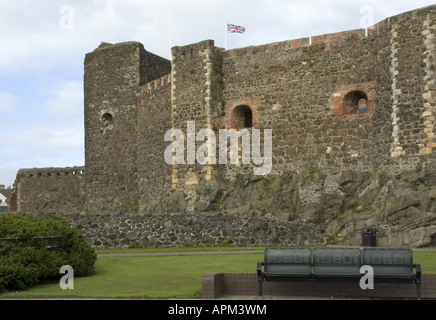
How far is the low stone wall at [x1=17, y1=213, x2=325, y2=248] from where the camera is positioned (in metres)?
21.3

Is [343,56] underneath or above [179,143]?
above

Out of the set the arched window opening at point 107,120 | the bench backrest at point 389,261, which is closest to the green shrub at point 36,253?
the bench backrest at point 389,261

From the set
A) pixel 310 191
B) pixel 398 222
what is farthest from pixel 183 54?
pixel 398 222

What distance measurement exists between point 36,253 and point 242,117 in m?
16.2

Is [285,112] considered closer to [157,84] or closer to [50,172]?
[157,84]

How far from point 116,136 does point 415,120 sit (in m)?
17.1

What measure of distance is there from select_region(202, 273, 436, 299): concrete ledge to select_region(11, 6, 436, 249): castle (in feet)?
33.8

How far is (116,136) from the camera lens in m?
34.3

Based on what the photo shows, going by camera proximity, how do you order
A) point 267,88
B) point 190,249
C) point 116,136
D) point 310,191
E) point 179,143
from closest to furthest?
1. point 190,249
2. point 310,191
3. point 267,88
4. point 179,143
5. point 116,136

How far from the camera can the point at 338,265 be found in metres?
10.7

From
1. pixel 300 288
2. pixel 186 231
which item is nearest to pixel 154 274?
pixel 300 288

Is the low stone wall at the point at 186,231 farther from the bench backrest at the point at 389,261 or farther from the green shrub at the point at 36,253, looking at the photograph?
the bench backrest at the point at 389,261

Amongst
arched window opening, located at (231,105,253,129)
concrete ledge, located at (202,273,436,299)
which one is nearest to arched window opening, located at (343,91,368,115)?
arched window opening, located at (231,105,253,129)
